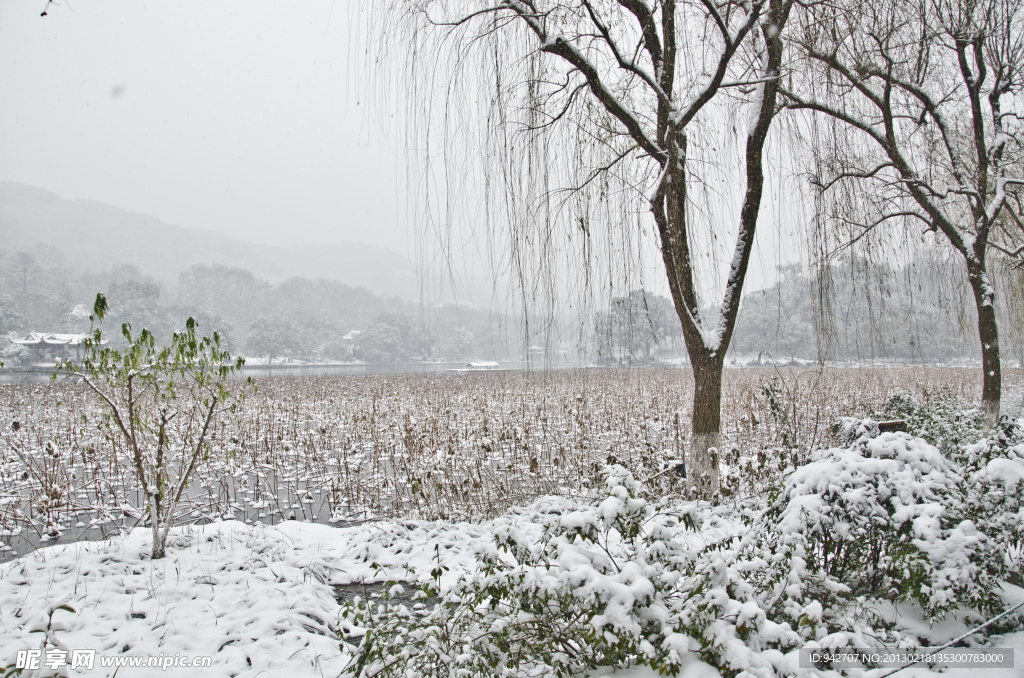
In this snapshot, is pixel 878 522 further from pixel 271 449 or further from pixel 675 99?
→ pixel 271 449

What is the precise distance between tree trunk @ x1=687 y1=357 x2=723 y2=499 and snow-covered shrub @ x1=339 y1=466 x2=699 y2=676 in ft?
6.49

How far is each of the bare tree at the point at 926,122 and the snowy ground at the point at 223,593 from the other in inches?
141

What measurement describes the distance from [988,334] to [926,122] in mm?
2456

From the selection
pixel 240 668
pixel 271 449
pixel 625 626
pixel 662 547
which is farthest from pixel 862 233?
pixel 271 449

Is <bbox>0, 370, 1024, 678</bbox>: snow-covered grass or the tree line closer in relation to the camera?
<bbox>0, 370, 1024, 678</bbox>: snow-covered grass

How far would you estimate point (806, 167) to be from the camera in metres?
3.86

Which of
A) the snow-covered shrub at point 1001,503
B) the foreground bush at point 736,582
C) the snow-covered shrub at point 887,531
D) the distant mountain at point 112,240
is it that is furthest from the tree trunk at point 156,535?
A: the distant mountain at point 112,240

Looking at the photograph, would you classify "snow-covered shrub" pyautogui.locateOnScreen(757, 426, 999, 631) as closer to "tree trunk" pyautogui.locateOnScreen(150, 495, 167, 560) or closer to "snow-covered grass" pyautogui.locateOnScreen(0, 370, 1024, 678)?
"snow-covered grass" pyautogui.locateOnScreen(0, 370, 1024, 678)

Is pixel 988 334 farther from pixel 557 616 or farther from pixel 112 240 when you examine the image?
pixel 112 240

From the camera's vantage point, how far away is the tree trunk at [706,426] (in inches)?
135

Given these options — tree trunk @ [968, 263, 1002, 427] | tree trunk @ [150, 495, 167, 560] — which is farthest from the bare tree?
tree trunk @ [150, 495, 167, 560]

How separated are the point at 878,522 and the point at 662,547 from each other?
2.98 feet

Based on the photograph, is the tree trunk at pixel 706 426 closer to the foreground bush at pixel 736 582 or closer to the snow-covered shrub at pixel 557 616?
the foreground bush at pixel 736 582

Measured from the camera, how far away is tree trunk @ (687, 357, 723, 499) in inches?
135
